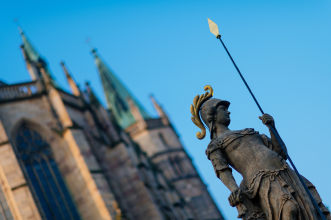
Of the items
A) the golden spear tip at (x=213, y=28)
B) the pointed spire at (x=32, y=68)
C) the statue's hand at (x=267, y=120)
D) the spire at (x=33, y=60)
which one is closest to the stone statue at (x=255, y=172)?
the statue's hand at (x=267, y=120)

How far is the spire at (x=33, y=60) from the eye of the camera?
88.0 ft

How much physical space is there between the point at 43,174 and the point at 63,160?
1019mm

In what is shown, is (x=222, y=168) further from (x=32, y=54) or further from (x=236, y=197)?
(x=32, y=54)

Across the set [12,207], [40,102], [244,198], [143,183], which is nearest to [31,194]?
[12,207]

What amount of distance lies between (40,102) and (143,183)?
20.2ft

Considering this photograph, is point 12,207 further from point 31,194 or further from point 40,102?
point 40,102

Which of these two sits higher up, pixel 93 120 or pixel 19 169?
pixel 93 120

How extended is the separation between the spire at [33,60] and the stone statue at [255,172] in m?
19.5

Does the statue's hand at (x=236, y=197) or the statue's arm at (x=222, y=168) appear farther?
the statue's arm at (x=222, y=168)

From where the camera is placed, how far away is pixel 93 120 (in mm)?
27906

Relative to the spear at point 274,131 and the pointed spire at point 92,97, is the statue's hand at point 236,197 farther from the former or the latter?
the pointed spire at point 92,97

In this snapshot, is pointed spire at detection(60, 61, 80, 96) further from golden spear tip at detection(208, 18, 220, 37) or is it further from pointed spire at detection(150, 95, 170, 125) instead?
golden spear tip at detection(208, 18, 220, 37)

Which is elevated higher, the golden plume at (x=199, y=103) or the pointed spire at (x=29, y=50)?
the pointed spire at (x=29, y=50)

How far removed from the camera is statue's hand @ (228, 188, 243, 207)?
6.16 meters
